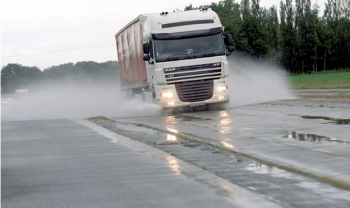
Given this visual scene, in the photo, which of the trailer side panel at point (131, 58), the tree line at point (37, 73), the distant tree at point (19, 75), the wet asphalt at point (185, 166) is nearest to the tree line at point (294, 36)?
the tree line at point (37, 73)

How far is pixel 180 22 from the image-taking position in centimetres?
2497

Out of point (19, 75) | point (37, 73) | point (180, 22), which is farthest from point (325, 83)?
point (37, 73)

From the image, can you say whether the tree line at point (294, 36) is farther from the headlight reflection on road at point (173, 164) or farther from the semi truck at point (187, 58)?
the headlight reflection on road at point (173, 164)

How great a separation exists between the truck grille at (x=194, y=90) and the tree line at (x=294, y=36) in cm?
→ 7656

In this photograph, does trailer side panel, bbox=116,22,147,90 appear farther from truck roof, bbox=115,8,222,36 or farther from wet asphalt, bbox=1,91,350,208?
wet asphalt, bbox=1,91,350,208

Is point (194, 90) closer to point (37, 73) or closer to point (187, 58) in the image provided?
point (187, 58)

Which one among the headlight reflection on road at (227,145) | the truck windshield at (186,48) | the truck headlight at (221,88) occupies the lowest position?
the headlight reflection on road at (227,145)

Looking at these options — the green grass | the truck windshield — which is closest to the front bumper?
the truck windshield

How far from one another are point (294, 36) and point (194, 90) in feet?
280

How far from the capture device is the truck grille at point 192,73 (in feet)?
80.5

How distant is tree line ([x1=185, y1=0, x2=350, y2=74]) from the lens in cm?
10188

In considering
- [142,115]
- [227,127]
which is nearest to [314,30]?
[142,115]

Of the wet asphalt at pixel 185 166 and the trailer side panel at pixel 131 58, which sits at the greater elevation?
the trailer side panel at pixel 131 58

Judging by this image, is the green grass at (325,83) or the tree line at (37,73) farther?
the tree line at (37,73)
